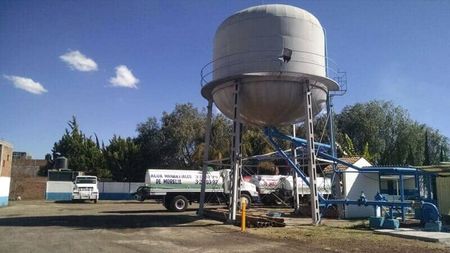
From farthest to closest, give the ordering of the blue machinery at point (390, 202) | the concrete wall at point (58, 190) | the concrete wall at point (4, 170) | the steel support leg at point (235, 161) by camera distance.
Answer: the concrete wall at point (58, 190)
the concrete wall at point (4, 170)
the steel support leg at point (235, 161)
the blue machinery at point (390, 202)

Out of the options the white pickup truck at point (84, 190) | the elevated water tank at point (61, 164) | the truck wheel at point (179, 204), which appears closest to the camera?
the truck wheel at point (179, 204)

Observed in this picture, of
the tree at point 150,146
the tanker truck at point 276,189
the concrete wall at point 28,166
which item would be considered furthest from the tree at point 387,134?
the concrete wall at point 28,166

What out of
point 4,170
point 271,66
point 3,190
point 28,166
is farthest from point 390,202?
point 28,166

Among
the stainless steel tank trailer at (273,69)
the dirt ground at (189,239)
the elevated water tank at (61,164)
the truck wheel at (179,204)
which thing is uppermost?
the stainless steel tank trailer at (273,69)

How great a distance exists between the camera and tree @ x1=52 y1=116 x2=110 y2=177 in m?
54.7

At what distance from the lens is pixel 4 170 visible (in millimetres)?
37094

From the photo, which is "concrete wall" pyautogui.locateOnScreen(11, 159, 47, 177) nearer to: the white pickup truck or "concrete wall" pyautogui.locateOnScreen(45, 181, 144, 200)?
"concrete wall" pyautogui.locateOnScreen(45, 181, 144, 200)

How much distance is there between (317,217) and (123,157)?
38.4 m

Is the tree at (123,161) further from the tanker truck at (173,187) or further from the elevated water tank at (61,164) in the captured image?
the tanker truck at (173,187)

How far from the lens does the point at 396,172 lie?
20234 millimetres

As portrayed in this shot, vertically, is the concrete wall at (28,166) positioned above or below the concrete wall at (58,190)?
above

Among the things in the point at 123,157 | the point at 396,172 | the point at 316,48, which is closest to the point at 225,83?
the point at 316,48

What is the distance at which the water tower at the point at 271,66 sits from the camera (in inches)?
760

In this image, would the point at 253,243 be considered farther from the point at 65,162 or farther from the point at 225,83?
the point at 65,162
